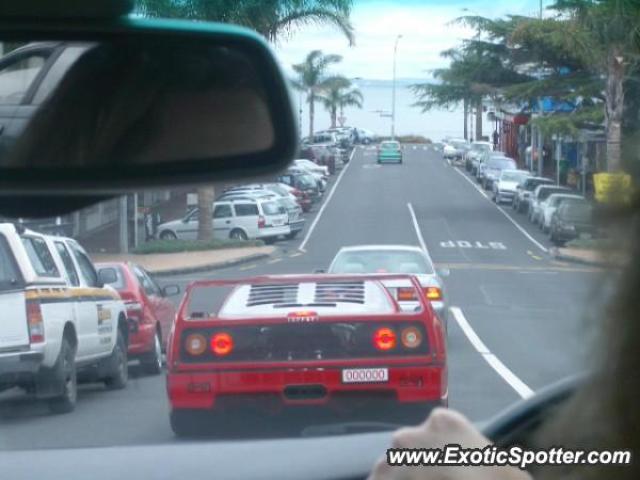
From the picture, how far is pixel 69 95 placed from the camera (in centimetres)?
268

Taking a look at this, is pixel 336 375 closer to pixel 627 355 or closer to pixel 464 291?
pixel 627 355

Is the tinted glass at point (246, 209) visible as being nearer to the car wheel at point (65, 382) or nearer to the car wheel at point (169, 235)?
the car wheel at point (169, 235)

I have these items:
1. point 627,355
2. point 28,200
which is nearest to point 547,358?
point 28,200

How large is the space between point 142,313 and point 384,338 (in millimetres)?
2081

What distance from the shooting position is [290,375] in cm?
729

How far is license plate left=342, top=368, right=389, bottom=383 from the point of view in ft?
23.8

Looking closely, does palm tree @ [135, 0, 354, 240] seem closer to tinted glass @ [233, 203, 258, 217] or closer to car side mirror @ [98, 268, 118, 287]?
car side mirror @ [98, 268, 118, 287]

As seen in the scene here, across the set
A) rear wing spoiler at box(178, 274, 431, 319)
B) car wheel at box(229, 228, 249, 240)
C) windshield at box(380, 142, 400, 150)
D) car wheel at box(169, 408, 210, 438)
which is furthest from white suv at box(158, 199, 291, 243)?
windshield at box(380, 142, 400, 150)

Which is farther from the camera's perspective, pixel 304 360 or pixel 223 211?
pixel 223 211

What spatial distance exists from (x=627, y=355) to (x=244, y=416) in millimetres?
5519

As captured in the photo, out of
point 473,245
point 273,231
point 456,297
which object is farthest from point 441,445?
point 473,245

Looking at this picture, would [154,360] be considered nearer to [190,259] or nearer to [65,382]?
[65,382]

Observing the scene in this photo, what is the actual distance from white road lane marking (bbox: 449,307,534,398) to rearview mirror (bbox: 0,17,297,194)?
13.5 ft

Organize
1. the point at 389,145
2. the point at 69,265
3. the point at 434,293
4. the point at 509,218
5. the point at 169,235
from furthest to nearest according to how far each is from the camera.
Result: 1. the point at 389,145
2. the point at 509,218
3. the point at 169,235
4. the point at 434,293
5. the point at 69,265
